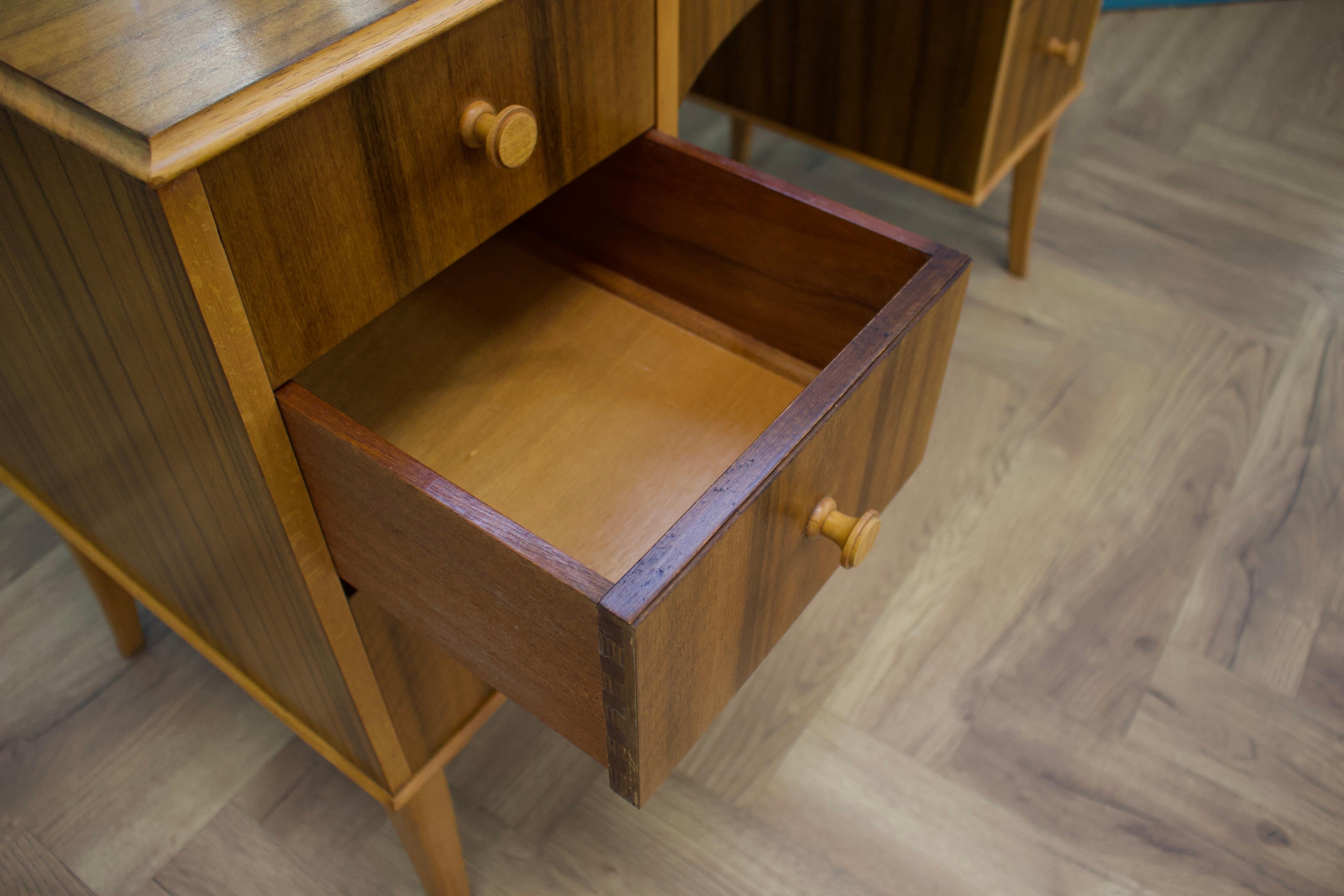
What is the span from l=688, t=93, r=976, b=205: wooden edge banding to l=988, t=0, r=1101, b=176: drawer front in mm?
42

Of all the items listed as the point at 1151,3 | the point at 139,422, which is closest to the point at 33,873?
the point at 139,422

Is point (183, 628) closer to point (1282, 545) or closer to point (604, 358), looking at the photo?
point (604, 358)

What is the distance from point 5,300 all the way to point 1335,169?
1.52 m

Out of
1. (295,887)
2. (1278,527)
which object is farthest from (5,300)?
(1278,527)

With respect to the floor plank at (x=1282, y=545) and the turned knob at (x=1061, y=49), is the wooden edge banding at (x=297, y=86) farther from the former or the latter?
the floor plank at (x=1282, y=545)

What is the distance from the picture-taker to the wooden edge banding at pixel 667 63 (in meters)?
0.56

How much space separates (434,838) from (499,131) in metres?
0.46

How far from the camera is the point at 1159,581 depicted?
957 mm

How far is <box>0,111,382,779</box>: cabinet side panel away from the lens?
1.27 feet

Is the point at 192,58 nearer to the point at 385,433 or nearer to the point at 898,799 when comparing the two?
the point at 385,433

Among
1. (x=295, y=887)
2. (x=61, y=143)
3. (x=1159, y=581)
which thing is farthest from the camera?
(x=1159, y=581)

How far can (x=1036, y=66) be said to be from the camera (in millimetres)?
981

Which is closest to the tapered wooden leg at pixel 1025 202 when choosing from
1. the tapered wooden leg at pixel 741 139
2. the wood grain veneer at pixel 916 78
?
the wood grain veneer at pixel 916 78

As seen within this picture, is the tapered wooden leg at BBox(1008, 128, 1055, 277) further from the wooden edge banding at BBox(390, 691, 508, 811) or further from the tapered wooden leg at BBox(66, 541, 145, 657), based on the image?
the tapered wooden leg at BBox(66, 541, 145, 657)
